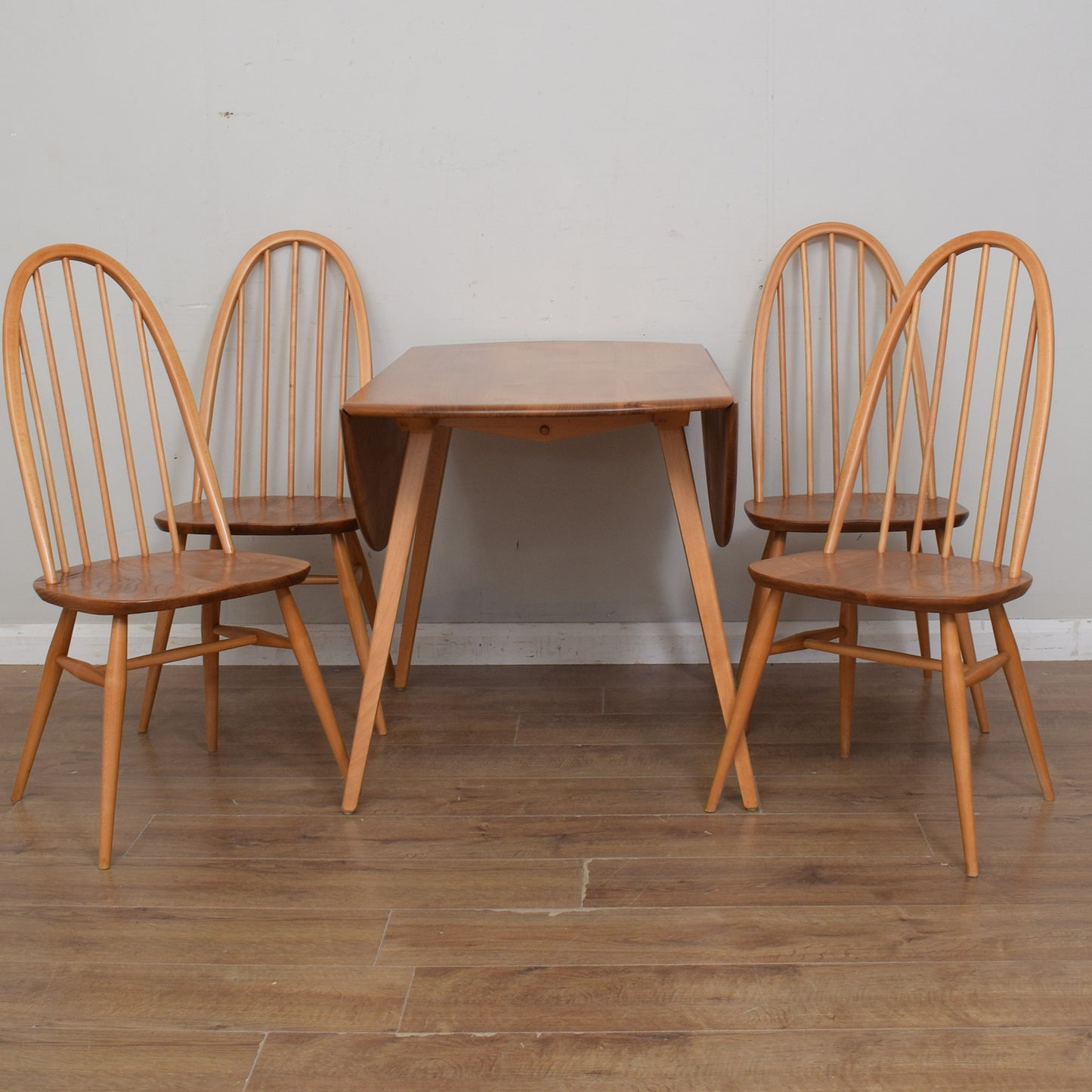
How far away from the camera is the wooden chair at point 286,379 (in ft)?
7.67

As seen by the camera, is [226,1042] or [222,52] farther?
[222,52]

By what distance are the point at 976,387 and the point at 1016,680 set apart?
0.95 m

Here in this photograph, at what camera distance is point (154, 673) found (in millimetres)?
2205

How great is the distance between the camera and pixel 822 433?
8.11 ft

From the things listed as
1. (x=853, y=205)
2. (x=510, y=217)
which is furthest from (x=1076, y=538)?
(x=510, y=217)

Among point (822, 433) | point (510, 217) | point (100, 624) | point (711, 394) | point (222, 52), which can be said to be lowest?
point (100, 624)

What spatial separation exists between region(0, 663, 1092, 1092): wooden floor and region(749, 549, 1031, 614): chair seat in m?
0.40

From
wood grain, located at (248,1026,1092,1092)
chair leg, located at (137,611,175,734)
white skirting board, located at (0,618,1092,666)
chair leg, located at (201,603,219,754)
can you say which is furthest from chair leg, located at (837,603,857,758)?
chair leg, located at (137,611,175,734)

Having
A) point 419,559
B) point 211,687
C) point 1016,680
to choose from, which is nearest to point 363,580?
point 419,559

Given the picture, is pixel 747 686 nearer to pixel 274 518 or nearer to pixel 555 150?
pixel 274 518

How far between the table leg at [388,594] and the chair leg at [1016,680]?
948 mm

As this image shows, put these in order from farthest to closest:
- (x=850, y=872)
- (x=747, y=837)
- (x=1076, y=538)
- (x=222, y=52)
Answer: (x=1076, y=538)
(x=222, y=52)
(x=747, y=837)
(x=850, y=872)

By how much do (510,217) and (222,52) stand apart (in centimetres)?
71

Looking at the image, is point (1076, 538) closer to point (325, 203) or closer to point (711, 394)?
point (711, 394)
